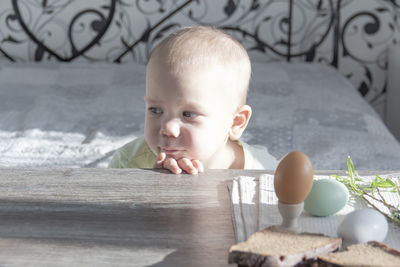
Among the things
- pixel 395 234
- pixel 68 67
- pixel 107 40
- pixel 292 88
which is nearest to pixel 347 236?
pixel 395 234

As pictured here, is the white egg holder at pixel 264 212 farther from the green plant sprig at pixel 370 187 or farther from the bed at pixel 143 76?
the bed at pixel 143 76

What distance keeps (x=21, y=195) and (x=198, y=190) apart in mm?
242

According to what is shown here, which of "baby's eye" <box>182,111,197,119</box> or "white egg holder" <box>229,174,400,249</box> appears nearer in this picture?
"white egg holder" <box>229,174,400,249</box>

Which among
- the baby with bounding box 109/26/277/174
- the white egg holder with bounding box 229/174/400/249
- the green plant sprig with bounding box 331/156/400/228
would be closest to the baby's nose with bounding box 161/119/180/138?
the baby with bounding box 109/26/277/174

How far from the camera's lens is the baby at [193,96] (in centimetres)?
93

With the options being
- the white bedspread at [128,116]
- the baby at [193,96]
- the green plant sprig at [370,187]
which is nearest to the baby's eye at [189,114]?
the baby at [193,96]

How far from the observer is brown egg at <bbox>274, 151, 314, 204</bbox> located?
579 mm

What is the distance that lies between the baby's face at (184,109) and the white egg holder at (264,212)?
0.58 feet

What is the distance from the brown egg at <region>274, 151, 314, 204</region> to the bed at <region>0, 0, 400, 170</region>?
915 millimetres

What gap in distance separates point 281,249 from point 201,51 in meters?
0.54

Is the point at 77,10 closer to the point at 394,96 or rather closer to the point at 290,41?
the point at 290,41

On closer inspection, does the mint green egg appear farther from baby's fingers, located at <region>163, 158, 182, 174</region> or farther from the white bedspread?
the white bedspread

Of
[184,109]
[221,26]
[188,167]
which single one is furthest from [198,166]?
[221,26]

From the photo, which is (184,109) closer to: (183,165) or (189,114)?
(189,114)
